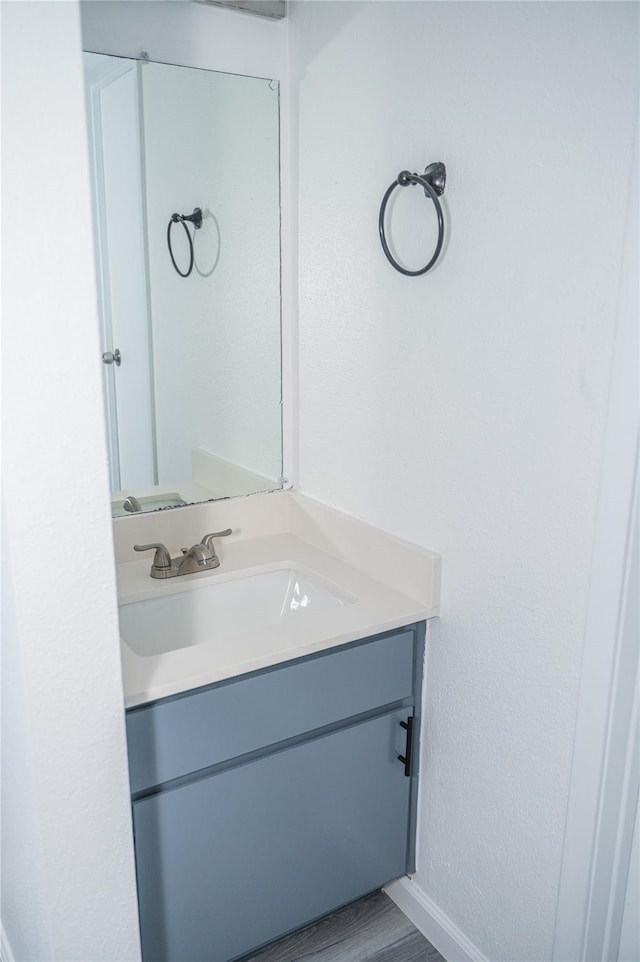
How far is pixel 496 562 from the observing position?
1432 mm

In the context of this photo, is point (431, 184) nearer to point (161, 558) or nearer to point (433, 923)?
point (161, 558)

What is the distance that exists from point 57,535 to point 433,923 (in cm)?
127

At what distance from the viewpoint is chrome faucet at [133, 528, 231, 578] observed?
69.6 inches

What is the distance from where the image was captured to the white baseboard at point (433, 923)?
5.32ft

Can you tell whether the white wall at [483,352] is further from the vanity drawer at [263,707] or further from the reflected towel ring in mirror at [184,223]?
the reflected towel ring in mirror at [184,223]

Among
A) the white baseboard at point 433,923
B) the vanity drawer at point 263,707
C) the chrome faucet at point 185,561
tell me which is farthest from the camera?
the chrome faucet at point 185,561

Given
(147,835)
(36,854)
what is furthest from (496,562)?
(36,854)

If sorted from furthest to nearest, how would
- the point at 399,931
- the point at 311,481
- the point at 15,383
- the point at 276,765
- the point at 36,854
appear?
the point at 311,481 → the point at 399,931 → the point at 276,765 → the point at 36,854 → the point at 15,383

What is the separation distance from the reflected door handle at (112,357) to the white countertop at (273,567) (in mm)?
374

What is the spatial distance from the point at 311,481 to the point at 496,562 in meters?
0.67

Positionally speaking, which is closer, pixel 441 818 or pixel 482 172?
pixel 482 172

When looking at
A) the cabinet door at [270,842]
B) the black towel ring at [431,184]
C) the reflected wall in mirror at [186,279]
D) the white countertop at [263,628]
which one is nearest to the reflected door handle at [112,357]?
the reflected wall in mirror at [186,279]

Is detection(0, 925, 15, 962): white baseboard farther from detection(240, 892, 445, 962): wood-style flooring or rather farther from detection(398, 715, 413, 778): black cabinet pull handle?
detection(398, 715, 413, 778): black cabinet pull handle

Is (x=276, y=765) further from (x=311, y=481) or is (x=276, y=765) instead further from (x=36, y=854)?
(x=311, y=481)
